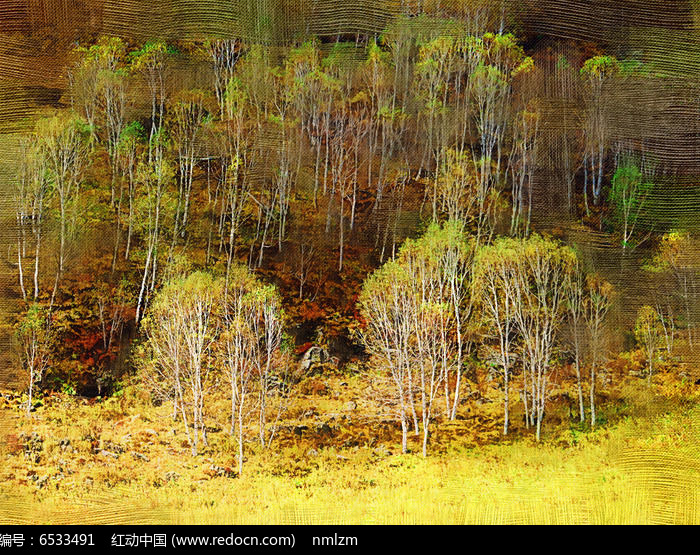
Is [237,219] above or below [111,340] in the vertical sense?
above

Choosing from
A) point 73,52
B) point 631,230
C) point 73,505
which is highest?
point 73,52

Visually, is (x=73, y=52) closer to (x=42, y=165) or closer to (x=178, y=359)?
(x=42, y=165)

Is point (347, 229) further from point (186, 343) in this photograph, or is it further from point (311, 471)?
point (311, 471)

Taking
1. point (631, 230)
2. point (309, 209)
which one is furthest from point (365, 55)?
point (631, 230)

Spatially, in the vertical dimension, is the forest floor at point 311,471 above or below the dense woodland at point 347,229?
below

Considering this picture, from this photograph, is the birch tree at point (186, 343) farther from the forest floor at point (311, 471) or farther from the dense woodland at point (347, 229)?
the forest floor at point (311, 471)

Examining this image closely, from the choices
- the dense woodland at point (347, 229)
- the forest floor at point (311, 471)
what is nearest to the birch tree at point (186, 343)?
the dense woodland at point (347, 229)
